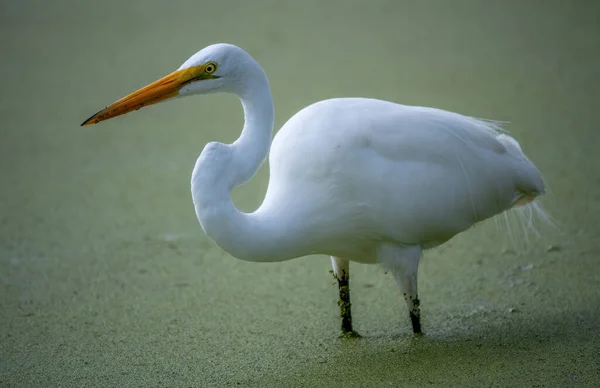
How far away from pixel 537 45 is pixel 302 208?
3.99 metres

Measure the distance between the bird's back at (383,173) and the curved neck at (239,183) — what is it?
0.13 meters

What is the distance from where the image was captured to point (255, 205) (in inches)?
146

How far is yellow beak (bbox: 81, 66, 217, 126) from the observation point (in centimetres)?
215

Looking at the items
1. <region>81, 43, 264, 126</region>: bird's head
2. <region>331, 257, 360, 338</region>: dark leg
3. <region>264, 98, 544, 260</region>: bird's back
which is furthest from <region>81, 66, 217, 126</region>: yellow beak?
<region>331, 257, 360, 338</region>: dark leg

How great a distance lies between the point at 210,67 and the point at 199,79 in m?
0.04

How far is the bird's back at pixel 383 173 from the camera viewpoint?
7.42 feet

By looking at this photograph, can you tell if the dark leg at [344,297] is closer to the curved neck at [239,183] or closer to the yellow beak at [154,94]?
the curved neck at [239,183]

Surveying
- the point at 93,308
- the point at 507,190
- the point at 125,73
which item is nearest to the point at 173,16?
the point at 125,73

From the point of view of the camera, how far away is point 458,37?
6.02 m

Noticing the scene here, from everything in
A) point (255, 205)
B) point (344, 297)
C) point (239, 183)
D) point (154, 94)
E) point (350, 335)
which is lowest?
point (350, 335)

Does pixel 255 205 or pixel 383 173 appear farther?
pixel 255 205

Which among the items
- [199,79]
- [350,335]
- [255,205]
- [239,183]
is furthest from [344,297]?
[255,205]

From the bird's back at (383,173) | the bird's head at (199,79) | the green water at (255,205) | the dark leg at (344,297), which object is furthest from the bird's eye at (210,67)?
the green water at (255,205)

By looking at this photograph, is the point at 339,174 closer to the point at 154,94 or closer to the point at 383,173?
the point at 383,173
